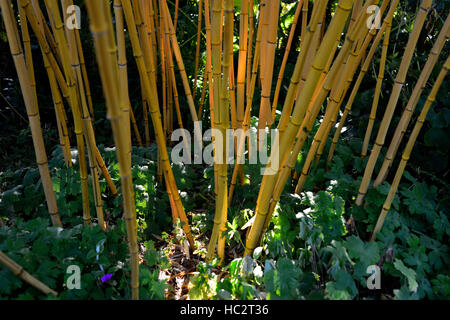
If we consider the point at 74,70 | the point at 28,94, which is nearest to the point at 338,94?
the point at 74,70

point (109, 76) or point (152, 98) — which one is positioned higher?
point (109, 76)

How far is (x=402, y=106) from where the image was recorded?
1.53 meters

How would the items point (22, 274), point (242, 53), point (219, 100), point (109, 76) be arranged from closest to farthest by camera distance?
point (109, 76) → point (22, 274) → point (219, 100) → point (242, 53)

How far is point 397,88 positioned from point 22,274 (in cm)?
102

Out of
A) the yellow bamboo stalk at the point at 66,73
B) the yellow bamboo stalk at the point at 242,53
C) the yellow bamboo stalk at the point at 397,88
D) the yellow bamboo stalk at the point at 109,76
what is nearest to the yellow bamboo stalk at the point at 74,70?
the yellow bamboo stalk at the point at 66,73

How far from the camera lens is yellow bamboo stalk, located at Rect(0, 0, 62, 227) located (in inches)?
33.2

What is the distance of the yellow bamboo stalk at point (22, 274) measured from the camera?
2.45 ft

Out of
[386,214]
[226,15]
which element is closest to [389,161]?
[386,214]

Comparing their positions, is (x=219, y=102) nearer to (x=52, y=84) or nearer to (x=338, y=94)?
(x=338, y=94)

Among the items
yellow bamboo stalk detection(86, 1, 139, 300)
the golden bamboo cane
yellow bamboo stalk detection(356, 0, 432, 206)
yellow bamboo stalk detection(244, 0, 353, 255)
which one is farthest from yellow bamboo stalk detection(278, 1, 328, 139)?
yellow bamboo stalk detection(86, 1, 139, 300)

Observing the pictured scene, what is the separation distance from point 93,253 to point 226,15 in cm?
64

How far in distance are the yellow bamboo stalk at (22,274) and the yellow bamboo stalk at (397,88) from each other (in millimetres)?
889

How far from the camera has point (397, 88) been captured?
1.03m
